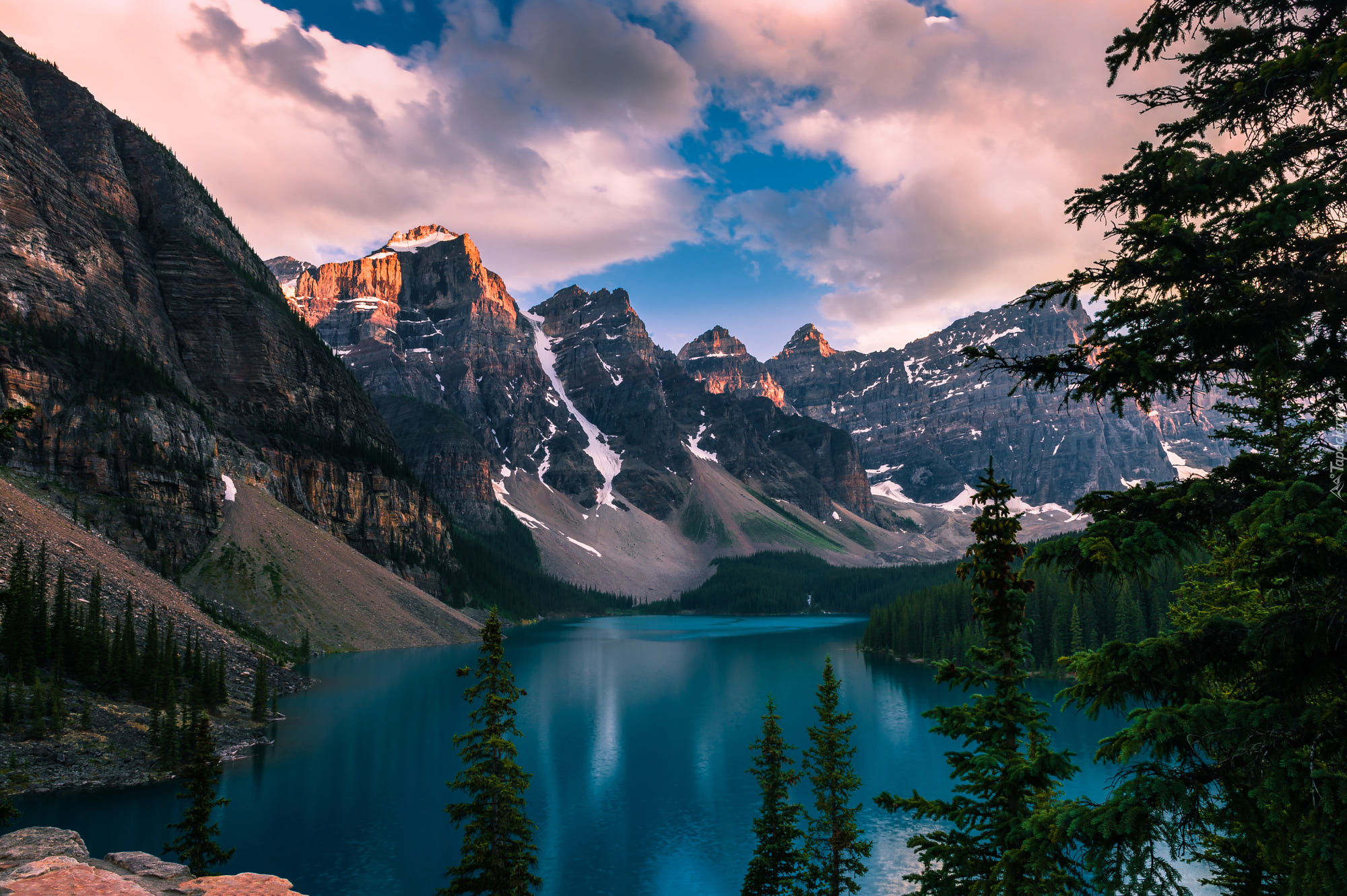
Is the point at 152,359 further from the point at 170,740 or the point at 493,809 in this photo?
the point at 493,809

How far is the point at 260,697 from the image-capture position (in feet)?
202

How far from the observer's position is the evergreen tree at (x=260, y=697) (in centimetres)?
6056

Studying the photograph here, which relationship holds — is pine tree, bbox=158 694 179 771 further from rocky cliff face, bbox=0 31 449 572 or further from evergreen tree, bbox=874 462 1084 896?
rocky cliff face, bbox=0 31 449 572

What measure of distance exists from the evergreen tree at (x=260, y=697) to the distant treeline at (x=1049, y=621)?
6364 centimetres

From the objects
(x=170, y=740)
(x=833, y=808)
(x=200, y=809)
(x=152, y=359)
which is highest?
(x=152, y=359)

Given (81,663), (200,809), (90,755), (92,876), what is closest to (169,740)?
(90,755)

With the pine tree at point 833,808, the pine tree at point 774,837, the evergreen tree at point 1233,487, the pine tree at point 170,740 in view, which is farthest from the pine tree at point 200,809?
the evergreen tree at point 1233,487

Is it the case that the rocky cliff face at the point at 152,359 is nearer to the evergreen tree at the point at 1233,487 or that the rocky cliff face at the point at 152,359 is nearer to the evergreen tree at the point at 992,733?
the evergreen tree at the point at 992,733

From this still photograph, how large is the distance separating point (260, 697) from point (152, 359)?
86.6 m

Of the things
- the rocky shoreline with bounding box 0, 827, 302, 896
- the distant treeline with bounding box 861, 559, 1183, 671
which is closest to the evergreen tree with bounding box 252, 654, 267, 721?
the rocky shoreline with bounding box 0, 827, 302, 896

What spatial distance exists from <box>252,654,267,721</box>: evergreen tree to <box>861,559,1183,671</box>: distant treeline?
63.6m

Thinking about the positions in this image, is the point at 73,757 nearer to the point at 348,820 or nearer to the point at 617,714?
the point at 348,820

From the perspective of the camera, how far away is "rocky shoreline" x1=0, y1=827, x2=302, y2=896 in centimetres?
1473

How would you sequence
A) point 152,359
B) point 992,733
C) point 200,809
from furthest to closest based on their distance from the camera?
1. point 152,359
2. point 200,809
3. point 992,733
